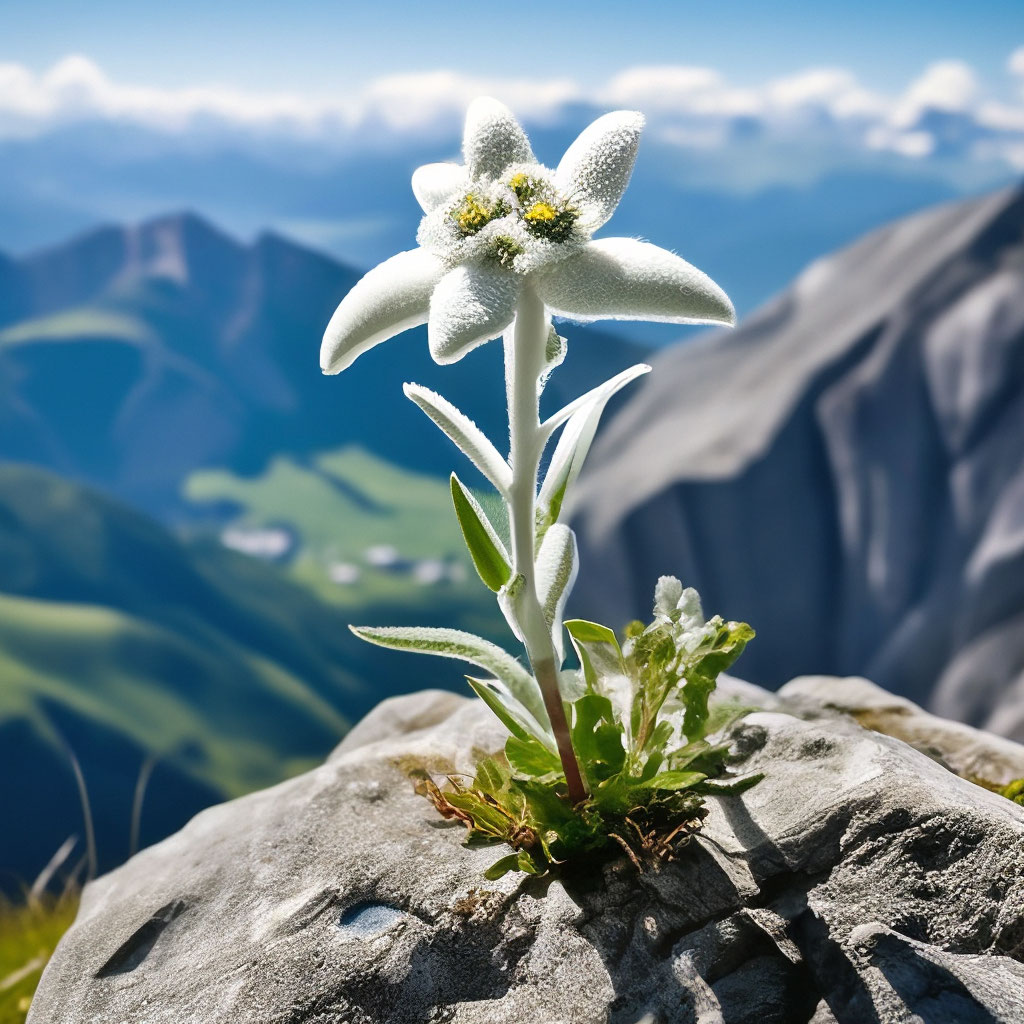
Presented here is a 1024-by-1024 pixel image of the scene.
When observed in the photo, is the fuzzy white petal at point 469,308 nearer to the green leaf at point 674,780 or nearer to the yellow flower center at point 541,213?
the yellow flower center at point 541,213

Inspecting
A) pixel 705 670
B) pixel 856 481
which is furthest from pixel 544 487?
pixel 856 481

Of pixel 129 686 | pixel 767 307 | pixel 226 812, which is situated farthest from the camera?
pixel 767 307

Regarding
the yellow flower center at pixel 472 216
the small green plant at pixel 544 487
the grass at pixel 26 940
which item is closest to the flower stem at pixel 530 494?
the small green plant at pixel 544 487

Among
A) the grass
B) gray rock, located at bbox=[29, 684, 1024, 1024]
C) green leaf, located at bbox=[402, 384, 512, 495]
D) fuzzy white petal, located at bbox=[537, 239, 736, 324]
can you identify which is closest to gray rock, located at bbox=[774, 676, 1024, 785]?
gray rock, located at bbox=[29, 684, 1024, 1024]

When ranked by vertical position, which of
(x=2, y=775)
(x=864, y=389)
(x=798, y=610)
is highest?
(x=864, y=389)

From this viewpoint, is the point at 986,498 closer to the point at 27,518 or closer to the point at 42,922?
the point at 42,922

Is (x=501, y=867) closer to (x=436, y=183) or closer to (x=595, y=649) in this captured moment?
(x=595, y=649)

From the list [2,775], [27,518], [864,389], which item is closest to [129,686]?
[2,775]
